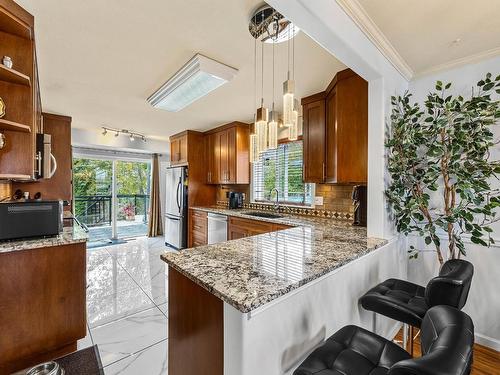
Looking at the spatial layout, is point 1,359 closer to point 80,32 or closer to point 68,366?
point 68,366

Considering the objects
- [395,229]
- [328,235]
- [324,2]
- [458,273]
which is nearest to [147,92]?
[324,2]

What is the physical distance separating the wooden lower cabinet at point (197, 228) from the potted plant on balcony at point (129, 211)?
234cm

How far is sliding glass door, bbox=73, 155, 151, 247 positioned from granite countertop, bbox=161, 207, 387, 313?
5.15 m

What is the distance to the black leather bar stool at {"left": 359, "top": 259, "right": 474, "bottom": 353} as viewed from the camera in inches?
47.4

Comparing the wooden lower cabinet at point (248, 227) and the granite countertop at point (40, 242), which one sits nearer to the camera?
the granite countertop at point (40, 242)

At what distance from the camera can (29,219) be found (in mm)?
1890

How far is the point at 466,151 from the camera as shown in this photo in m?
1.83

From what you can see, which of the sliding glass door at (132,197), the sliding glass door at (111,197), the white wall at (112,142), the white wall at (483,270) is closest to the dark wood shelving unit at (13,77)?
the white wall at (483,270)

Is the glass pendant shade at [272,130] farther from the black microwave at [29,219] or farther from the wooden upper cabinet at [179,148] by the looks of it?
the wooden upper cabinet at [179,148]

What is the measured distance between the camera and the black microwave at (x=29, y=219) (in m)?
1.78

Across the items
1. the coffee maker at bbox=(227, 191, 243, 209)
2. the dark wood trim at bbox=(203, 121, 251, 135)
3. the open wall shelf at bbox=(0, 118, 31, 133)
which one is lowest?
the coffee maker at bbox=(227, 191, 243, 209)

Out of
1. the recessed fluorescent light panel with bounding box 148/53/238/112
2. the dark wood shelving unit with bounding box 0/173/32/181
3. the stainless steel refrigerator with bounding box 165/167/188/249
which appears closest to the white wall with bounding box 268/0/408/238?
the recessed fluorescent light panel with bounding box 148/53/238/112

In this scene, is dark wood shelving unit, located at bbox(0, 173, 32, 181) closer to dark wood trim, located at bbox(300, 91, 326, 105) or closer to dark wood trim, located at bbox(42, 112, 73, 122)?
dark wood trim, located at bbox(42, 112, 73, 122)

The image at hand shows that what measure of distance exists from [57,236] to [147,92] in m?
1.85
